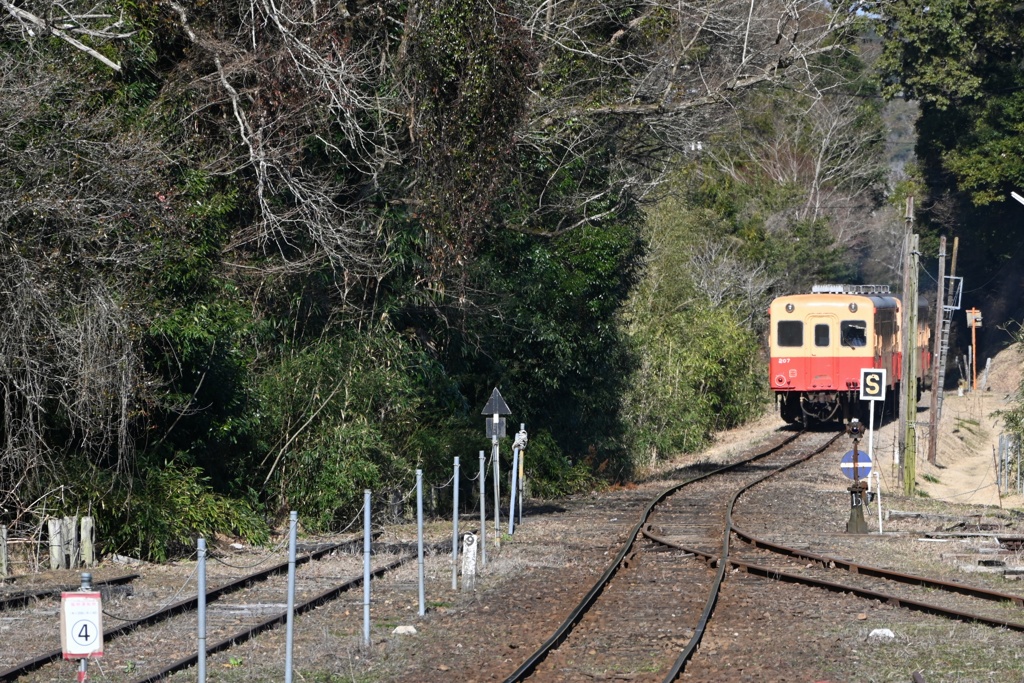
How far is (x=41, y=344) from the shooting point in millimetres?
14273

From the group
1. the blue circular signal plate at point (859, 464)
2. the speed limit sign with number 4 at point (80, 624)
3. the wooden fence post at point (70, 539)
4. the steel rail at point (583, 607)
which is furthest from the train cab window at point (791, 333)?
the speed limit sign with number 4 at point (80, 624)

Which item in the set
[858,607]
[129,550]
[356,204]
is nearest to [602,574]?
[858,607]

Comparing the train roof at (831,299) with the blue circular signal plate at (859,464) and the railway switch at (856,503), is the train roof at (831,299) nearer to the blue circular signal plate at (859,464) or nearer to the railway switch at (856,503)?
the blue circular signal plate at (859,464)

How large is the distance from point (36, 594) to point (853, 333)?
25.0m

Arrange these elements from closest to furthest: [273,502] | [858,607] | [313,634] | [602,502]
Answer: [313,634] < [858,607] < [273,502] < [602,502]

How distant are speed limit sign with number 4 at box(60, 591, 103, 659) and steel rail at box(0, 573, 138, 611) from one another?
5.29 meters

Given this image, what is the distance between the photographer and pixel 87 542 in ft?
48.9

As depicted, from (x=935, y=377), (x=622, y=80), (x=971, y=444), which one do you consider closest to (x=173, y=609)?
(x=622, y=80)

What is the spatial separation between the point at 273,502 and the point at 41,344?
5756mm

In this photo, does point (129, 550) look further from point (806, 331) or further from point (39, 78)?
point (806, 331)

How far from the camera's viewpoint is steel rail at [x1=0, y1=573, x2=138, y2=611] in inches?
Answer: 485

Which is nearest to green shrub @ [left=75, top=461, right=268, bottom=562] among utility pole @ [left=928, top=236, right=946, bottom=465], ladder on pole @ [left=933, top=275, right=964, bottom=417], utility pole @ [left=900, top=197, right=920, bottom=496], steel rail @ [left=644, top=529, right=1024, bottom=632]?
steel rail @ [left=644, top=529, right=1024, bottom=632]

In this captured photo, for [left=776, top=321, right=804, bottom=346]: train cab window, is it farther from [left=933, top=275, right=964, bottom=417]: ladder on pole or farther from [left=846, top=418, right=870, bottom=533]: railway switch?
[left=846, top=418, right=870, bottom=533]: railway switch

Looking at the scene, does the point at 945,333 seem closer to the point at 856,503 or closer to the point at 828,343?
the point at 828,343
